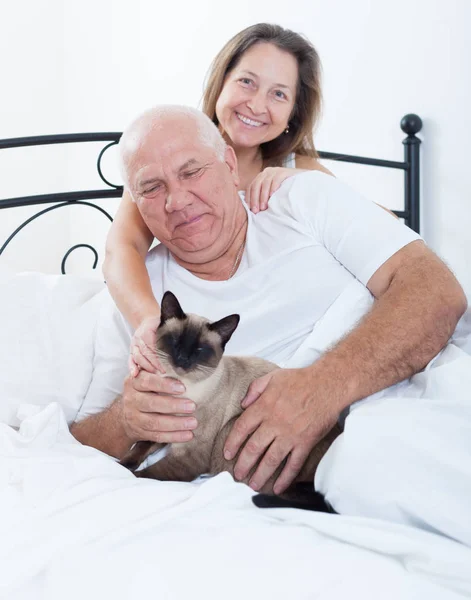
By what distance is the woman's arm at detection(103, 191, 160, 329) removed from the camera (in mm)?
1578

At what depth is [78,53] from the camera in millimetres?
4066

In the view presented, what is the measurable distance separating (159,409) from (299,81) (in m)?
1.29

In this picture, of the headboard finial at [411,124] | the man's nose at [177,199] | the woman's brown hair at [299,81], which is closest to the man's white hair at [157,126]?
the man's nose at [177,199]

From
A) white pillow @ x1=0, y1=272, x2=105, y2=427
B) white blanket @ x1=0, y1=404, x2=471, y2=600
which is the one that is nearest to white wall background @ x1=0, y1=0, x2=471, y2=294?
white pillow @ x1=0, y1=272, x2=105, y2=427

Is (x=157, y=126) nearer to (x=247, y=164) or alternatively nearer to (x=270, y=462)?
(x=247, y=164)

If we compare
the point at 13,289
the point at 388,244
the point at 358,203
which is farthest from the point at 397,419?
the point at 13,289

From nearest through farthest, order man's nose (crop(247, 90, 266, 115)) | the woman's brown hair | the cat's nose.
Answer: the cat's nose, man's nose (crop(247, 90, 266, 115)), the woman's brown hair

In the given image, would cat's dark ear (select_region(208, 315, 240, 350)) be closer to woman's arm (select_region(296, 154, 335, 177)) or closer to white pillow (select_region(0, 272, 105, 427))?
white pillow (select_region(0, 272, 105, 427))

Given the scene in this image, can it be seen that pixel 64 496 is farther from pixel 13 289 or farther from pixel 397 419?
pixel 13 289

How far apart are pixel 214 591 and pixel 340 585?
16 centimetres

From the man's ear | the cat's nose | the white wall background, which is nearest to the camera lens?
the cat's nose

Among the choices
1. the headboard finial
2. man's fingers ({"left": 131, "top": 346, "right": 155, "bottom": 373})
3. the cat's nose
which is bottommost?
man's fingers ({"left": 131, "top": 346, "right": 155, "bottom": 373})

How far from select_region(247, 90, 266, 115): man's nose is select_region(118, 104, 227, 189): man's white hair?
0.40 metres

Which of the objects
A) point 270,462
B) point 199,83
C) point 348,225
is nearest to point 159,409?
point 270,462
